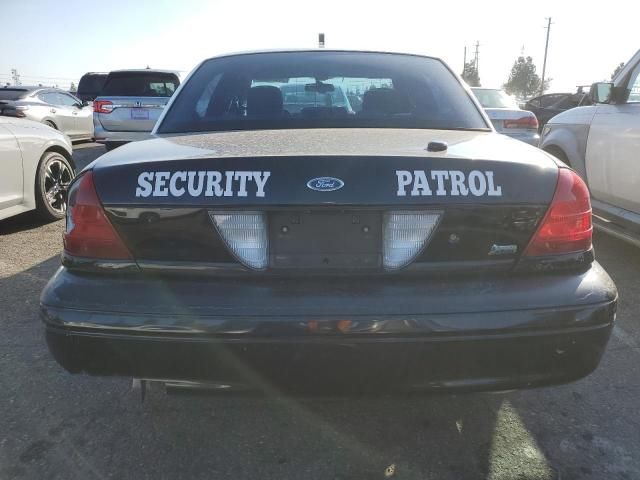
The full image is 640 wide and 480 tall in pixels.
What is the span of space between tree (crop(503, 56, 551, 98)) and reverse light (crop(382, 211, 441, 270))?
70.9m

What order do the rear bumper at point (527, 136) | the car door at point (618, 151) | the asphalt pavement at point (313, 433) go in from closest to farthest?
the asphalt pavement at point (313, 433), the car door at point (618, 151), the rear bumper at point (527, 136)

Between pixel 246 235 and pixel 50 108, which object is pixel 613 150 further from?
pixel 50 108

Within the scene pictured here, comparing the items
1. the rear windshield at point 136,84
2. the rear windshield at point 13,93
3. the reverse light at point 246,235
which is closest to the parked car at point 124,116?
the rear windshield at point 136,84

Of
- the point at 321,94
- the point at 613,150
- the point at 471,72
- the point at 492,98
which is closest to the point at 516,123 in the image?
the point at 492,98

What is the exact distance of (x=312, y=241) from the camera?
5.71ft

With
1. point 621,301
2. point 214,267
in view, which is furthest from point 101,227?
point 621,301

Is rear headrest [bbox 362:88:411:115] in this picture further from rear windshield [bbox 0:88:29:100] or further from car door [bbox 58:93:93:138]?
car door [bbox 58:93:93:138]

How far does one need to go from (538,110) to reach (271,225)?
1705 centimetres

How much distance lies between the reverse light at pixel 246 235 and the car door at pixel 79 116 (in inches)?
496

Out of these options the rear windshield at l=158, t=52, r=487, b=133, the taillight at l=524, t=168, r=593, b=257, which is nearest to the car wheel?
the rear windshield at l=158, t=52, r=487, b=133

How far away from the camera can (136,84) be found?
10.2 m

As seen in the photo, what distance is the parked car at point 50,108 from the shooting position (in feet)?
35.5

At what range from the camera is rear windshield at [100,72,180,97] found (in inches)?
401

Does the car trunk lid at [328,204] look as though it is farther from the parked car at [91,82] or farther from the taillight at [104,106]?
the parked car at [91,82]
